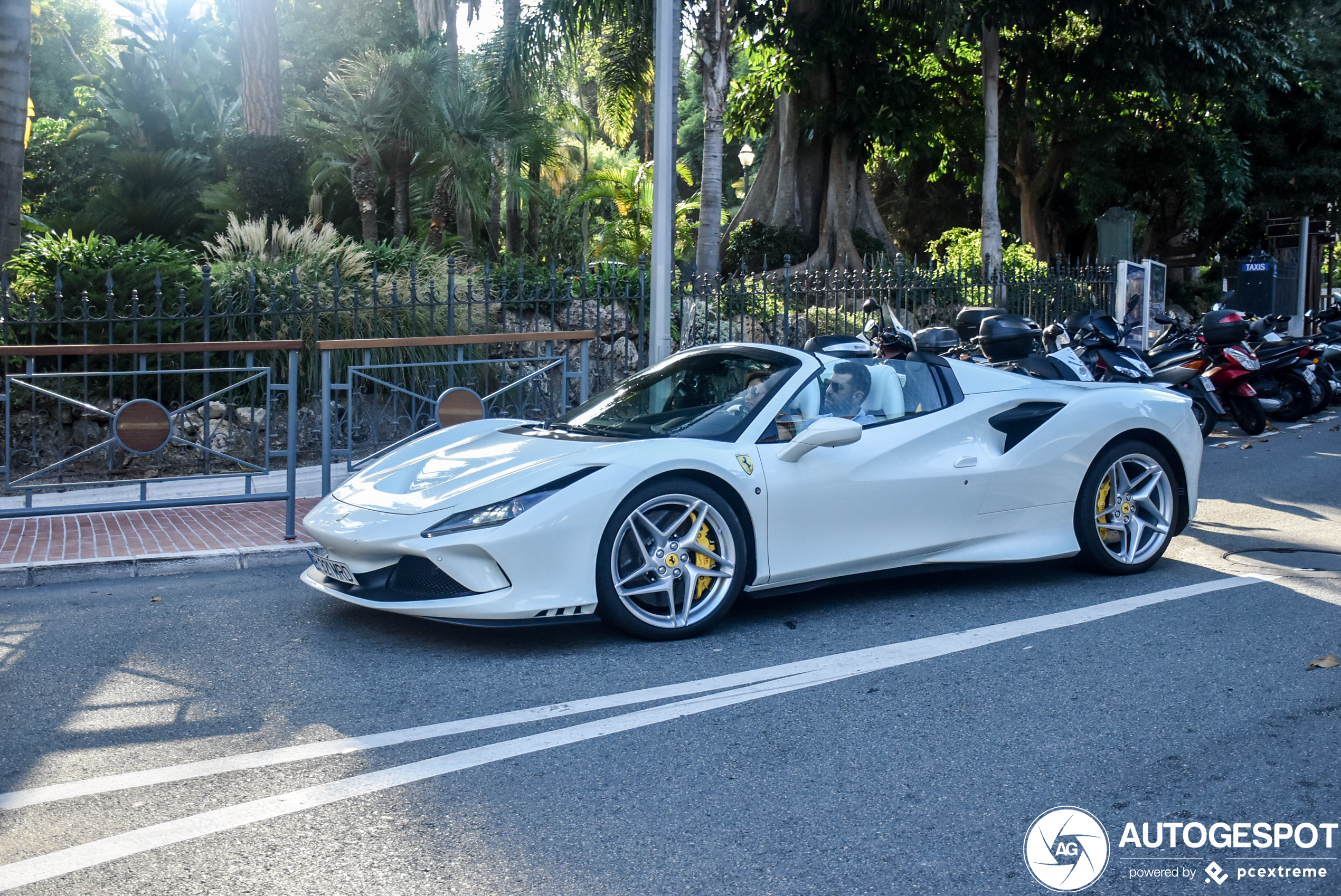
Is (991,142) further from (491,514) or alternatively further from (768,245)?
(491,514)

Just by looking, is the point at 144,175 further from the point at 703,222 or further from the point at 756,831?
the point at 756,831

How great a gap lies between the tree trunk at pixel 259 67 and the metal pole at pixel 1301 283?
69.0 ft

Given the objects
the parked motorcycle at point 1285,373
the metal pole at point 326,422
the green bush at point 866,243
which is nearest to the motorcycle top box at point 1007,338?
the metal pole at point 326,422

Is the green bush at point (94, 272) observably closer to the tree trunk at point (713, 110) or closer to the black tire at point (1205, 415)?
the tree trunk at point (713, 110)

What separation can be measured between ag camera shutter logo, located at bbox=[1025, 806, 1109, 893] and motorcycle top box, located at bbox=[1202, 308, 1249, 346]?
1035cm

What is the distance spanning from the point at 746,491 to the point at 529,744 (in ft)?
5.67

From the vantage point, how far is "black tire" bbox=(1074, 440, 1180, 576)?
241 inches

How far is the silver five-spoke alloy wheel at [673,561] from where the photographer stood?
496cm

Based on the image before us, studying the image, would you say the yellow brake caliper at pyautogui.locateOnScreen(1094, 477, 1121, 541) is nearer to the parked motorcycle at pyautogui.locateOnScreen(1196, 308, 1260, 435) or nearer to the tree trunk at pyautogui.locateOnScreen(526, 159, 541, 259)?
the parked motorcycle at pyautogui.locateOnScreen(1196, 308, 1260, 435)

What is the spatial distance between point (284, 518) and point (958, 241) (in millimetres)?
19090

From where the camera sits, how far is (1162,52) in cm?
2097

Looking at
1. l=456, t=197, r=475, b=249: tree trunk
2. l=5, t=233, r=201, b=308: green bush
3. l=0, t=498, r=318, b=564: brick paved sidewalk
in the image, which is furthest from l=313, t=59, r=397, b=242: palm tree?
l=0, t=498, r=318, b=564: brick paved sidewalk

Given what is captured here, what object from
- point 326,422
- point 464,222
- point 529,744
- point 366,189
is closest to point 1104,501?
point 529,744

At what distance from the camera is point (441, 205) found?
72.2 ft
